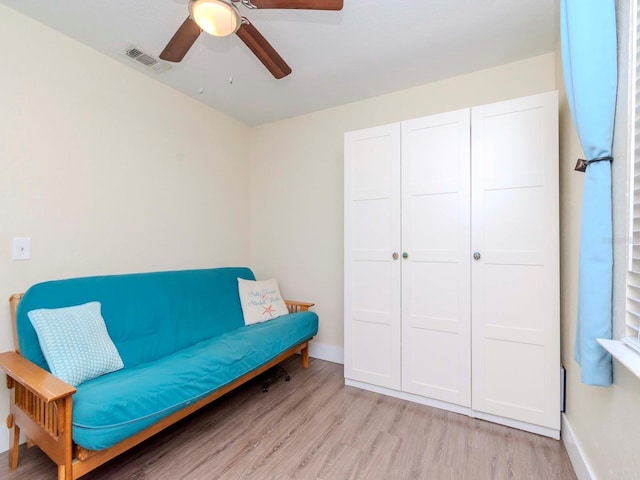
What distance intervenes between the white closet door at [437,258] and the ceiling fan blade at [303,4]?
111 centimetres

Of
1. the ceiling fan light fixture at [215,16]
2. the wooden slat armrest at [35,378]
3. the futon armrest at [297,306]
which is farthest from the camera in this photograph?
the futon armrest at [297,306]

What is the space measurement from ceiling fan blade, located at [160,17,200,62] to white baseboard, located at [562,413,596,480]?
9.03 feet

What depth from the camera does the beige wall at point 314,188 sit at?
2678 mm

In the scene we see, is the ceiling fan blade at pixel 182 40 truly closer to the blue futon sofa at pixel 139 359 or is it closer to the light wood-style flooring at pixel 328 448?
the blue futon sofa at pixel 139 359

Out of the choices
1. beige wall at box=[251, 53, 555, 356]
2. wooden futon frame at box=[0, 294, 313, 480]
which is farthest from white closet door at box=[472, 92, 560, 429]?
wooden futon frame at box=[0, 294, 313, 480]

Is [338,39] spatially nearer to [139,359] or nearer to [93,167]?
[93,167]

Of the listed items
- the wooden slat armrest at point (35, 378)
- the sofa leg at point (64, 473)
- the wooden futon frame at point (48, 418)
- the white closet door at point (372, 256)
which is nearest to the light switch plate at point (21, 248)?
the wooden futon frame at point (48, 418)

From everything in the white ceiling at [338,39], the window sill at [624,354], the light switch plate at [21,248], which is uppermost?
the white ceiling at [338,39]

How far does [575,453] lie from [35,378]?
8.55 ft

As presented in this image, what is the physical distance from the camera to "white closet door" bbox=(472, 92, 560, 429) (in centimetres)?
180

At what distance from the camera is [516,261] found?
1888mm

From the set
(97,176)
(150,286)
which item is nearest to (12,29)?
(97,176)

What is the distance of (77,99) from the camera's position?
2049mm

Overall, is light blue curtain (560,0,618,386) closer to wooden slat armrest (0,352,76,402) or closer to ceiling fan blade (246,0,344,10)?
Result: ceiling fan blade (246,0,344,10)
